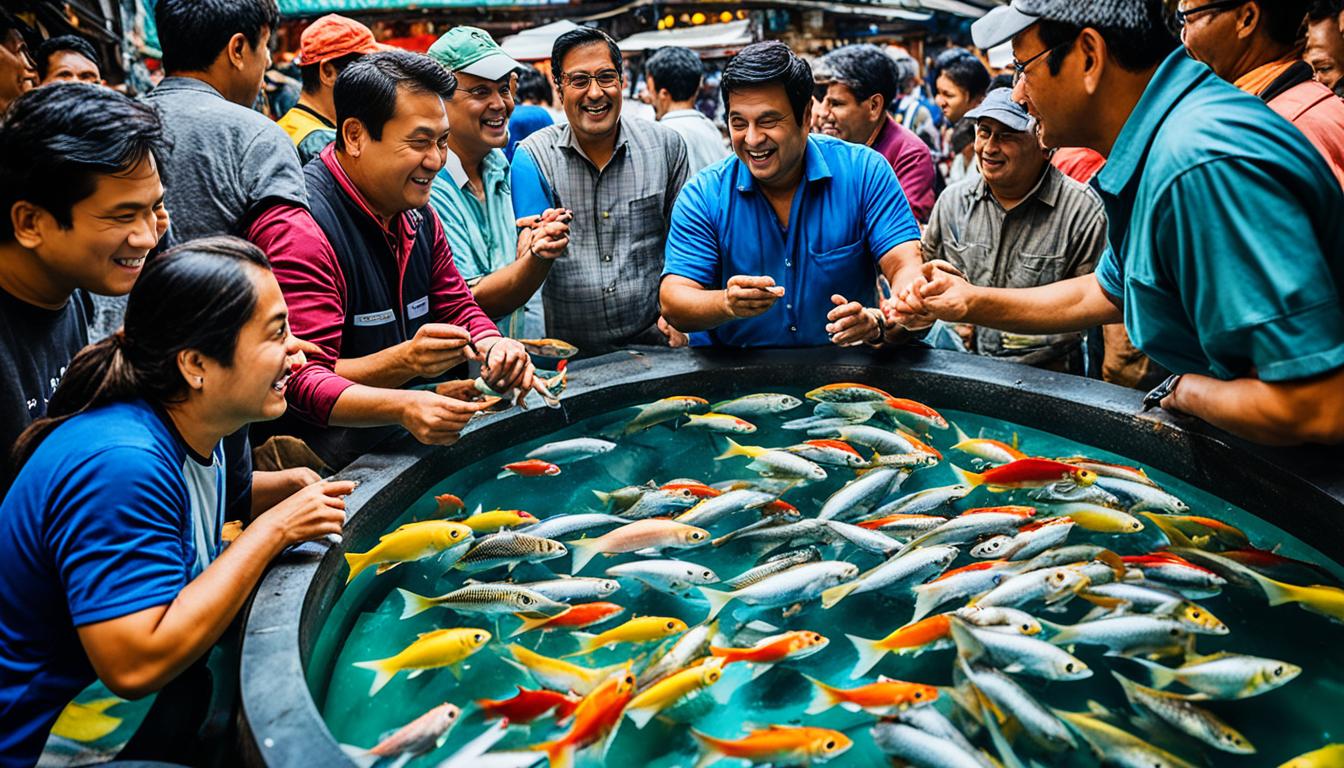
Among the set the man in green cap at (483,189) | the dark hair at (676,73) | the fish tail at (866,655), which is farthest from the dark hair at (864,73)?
the fish tail at (866,655)

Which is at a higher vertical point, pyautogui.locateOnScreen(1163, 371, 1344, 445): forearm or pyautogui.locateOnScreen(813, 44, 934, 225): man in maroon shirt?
pyautogui.locateOnScreen(813, 44, 934, 225): man in maroon shirt

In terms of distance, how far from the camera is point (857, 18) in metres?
24.9

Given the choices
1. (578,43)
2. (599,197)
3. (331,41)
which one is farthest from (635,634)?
(331,41)

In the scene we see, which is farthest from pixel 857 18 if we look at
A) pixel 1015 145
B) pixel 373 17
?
pixel 1015 145

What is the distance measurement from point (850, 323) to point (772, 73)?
124cm

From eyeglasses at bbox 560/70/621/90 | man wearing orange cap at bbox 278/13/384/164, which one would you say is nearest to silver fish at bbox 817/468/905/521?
eyeglasses at bbox 560/70/621/90

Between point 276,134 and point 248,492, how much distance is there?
Answer: 1683 millimetres

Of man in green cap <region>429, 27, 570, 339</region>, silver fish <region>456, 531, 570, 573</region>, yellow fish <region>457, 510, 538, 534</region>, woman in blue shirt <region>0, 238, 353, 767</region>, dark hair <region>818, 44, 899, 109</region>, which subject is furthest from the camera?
dark hair <region>818, 44, 899, 109</region>

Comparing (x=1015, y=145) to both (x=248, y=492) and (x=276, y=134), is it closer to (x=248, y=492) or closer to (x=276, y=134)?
(x=276, y=134)

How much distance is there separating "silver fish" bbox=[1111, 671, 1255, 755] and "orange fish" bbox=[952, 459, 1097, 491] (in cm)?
106

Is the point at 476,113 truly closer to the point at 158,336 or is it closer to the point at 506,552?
the point at 506,552

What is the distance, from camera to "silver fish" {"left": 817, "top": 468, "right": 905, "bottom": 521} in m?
3.40

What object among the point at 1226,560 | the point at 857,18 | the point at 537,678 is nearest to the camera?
the point at 537,678

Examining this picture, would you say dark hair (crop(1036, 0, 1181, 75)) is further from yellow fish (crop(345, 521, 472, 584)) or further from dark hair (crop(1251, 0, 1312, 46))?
yellow fish (crop(345, 521, 472, 584))
